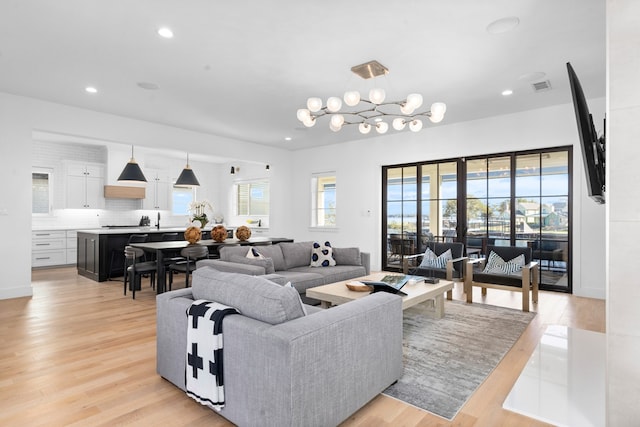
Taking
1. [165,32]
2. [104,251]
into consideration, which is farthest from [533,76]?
[104,251]

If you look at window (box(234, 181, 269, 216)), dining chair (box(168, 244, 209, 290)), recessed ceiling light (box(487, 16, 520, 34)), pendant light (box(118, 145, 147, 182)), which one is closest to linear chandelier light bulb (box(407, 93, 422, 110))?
recessed ceiling light (box(487, 16, 520, 34))

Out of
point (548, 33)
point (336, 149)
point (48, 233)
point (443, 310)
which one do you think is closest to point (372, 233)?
point (336, 149)

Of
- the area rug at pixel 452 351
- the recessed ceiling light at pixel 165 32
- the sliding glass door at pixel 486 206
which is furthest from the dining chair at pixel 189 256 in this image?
the sliding glass door at pixel 486 206

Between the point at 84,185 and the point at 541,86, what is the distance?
8.97 metres

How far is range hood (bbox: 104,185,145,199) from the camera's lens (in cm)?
845

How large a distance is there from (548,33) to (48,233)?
901cm

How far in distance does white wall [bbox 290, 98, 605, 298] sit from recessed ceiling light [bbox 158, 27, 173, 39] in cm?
465

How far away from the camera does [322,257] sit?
501 cm

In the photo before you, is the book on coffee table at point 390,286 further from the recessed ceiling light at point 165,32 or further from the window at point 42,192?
the window at point 42,192

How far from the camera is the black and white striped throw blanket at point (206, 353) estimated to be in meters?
1.94

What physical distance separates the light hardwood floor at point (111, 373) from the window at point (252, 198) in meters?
5.60

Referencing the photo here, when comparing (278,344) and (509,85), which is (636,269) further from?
(509,85)

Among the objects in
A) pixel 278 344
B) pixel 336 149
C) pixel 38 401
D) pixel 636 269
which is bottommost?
pixel 38 401

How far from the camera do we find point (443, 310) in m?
4.04
